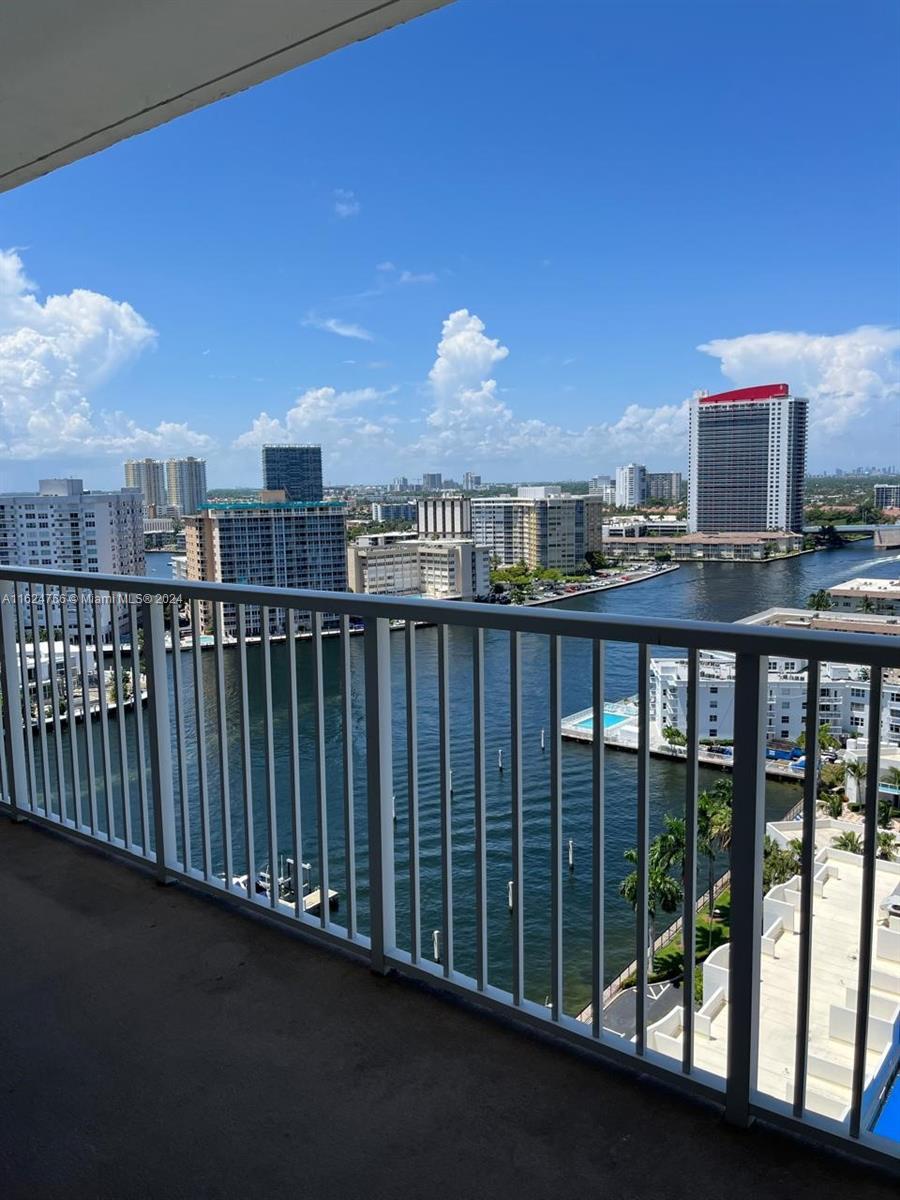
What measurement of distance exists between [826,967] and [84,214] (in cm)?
2331

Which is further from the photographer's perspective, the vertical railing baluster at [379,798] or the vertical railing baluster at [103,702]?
the vertical railing baluster at [103,702]

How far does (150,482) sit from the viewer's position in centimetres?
828

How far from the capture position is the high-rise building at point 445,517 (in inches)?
211

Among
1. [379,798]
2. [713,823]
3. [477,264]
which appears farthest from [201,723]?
[477,264]

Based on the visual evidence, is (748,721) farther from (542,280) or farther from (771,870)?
(542,280)

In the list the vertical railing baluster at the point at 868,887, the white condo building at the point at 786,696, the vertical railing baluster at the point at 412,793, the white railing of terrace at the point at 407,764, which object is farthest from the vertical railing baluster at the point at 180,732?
the vertical railing baluster at the point at 868,887

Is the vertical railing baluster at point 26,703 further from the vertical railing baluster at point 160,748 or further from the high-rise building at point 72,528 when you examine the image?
the vertical railing baluster at point 160,748

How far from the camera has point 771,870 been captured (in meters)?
1.65

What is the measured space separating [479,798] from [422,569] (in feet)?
6.41

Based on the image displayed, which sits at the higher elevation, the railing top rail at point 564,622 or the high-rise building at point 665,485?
the high-rise building at point 665,485

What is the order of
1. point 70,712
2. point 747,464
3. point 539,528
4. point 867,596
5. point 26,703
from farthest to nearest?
1. point 539,528
2. point 747,464
3. point 26,703
4. point 70,712
5. point 867,596

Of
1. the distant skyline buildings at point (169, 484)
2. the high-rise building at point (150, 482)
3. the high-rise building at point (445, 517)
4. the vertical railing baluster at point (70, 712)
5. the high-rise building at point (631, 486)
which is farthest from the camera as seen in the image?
the high-rise building at point (150, 482)

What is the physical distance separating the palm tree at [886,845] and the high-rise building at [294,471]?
4.80m

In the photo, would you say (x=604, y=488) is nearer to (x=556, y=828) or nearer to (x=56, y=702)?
(x=56, y=702)
